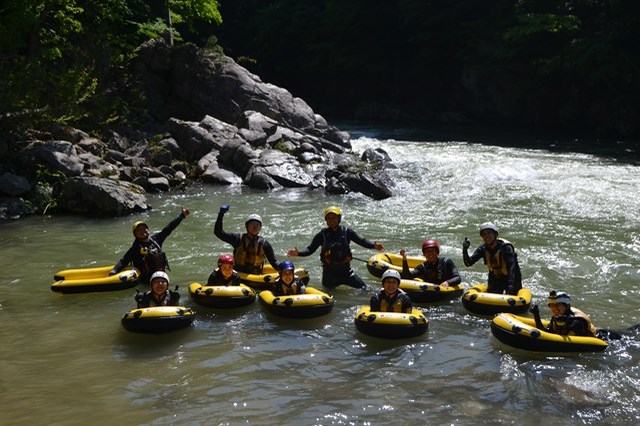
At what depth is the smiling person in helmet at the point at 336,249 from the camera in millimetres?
9117

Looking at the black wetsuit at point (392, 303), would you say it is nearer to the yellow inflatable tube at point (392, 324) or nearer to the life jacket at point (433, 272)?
the yellow inflatable tube at point (392, 324)

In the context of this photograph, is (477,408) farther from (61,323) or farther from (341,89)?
(341,89)

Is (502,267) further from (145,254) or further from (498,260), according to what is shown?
(145,254)

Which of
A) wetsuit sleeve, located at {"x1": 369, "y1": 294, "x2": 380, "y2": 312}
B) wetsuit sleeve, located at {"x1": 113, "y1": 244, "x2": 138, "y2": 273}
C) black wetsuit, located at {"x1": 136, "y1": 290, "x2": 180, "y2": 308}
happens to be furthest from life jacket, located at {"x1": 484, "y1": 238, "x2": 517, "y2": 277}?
wetsuit sleeve, located at {"x1": 113, "y1": 244, "x2": 138, "y2": 273}

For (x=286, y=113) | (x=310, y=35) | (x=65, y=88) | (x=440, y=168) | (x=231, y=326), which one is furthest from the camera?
(x=310, y=35)

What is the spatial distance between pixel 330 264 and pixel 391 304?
182 cm

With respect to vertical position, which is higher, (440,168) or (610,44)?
(610,44)

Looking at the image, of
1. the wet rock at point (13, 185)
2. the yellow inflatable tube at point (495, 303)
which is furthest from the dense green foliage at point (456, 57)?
the yellow inflatable tube at point (495, 303)

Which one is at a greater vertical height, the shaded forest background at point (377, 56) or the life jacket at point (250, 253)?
the shaded forest background at point (377, 56)

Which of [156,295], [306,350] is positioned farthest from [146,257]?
[306,350]

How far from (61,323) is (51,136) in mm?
10066

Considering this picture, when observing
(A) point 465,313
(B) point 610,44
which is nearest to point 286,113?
(B) point 610,44

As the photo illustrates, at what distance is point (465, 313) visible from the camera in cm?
828

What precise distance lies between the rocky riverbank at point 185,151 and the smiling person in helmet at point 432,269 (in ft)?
23.1
